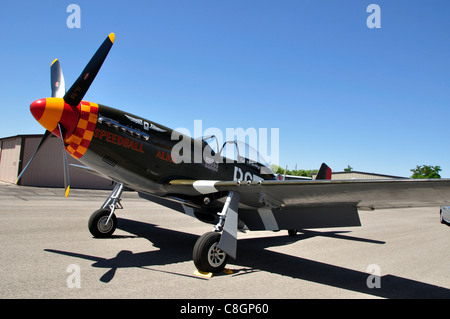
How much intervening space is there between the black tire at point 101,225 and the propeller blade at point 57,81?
2.75 meters

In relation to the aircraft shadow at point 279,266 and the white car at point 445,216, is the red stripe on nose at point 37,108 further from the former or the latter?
the white car at point 445,216

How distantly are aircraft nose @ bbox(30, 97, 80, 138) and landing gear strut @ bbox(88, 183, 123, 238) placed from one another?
2.47 m

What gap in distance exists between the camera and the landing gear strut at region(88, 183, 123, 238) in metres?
6.30

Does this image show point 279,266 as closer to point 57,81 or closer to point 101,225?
point 101,225

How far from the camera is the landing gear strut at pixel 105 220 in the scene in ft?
20.7

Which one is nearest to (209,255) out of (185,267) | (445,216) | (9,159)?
(185,267)

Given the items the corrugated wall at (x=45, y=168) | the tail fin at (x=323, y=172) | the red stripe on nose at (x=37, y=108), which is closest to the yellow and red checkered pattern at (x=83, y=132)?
the red stripe on nose at (x=37, y=108)

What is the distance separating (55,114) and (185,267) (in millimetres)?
3083

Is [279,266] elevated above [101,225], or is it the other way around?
[101,225]

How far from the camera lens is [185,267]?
4.54 meters

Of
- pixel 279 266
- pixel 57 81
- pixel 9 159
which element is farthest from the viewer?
pixel 9 159

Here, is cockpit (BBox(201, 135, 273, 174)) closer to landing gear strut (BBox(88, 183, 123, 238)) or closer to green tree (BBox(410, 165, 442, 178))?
landing gear strut (BBox(88, 183, 123, 238))
